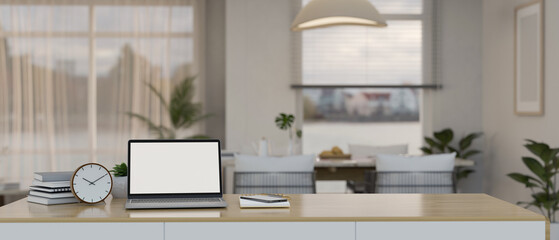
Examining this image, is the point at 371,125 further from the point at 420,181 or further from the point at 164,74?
the point at 420,181

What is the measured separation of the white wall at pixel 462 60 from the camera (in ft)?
23.2

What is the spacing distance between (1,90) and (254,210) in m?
5.96

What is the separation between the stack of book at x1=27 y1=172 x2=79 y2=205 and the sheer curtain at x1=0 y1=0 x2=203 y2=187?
16.0 feet

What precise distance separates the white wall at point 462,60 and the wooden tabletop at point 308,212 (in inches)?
177

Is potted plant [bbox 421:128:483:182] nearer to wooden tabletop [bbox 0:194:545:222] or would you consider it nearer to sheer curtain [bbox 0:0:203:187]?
sheer curtain [bbox 0:0:203:187]

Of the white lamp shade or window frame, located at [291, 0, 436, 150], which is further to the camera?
window frame, located at [291, 0, 436, 150]

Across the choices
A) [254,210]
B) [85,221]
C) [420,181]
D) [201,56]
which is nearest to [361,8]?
[420,181]

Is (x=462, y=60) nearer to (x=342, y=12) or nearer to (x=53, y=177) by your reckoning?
(x=342, y=12)

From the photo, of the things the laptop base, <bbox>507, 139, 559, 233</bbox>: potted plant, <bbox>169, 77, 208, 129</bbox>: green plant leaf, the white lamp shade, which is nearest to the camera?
the laptop base

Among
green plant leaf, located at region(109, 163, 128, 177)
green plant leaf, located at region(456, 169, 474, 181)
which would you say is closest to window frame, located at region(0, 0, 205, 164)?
green plant leaf, located at region(456, 169, 474, 181)

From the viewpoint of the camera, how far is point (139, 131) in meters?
7.53

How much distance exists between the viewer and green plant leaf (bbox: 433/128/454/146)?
6762mm

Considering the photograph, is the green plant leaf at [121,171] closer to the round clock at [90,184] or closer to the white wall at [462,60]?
the round clock at [90,184]

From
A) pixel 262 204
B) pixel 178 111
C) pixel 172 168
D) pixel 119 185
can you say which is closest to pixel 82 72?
pixel 178 111
